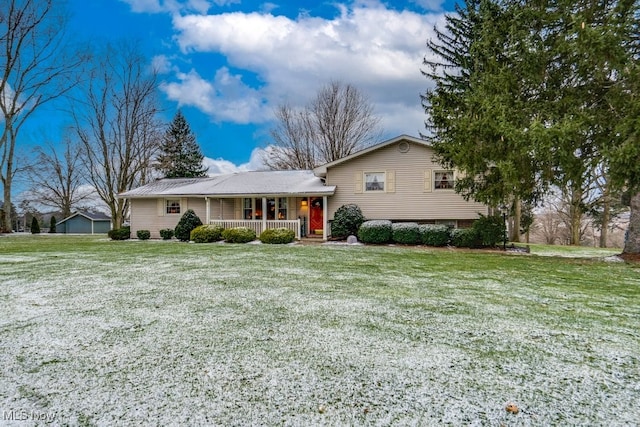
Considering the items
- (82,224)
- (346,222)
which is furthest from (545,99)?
(82,224)

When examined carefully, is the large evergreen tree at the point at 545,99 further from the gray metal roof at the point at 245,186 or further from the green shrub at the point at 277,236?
the green shrub at the point at 277,236

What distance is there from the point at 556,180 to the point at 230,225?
14.0 metres

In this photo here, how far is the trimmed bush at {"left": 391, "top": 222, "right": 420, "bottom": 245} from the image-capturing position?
552 inches

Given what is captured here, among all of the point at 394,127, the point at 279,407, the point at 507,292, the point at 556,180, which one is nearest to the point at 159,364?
the point at 279,407

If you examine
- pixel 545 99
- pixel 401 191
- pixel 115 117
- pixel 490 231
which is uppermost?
pixel 115 117

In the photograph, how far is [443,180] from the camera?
16109mm

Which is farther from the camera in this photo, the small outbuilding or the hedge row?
the small outbuilding

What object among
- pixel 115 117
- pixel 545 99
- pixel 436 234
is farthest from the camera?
pixel 115 117

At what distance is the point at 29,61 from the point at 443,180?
28.0 m

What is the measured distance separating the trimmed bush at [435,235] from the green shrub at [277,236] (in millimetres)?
5796

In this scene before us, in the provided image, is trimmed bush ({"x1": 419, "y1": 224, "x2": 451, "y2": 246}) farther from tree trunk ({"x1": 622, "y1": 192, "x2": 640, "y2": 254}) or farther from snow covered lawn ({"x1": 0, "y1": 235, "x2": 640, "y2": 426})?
snow covered lawn ({"x1": 0, "y1": 235, "x2": 640, "y2": 426})

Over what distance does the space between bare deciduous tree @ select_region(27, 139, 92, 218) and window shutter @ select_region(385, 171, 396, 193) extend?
27.1m

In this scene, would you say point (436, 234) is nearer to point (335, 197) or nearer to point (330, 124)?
point (335, 197)

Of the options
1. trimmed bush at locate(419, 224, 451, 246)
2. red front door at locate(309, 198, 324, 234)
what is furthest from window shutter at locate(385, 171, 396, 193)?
red front door at locate(309, 198, 324, 234)
